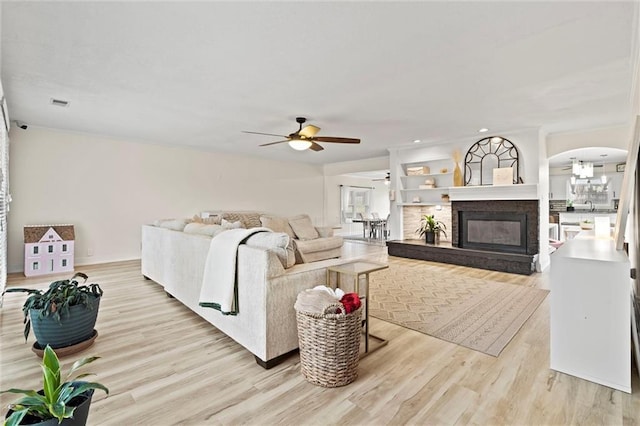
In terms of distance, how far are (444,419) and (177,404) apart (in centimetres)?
151

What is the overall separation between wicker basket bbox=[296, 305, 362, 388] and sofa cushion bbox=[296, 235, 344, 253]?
3356mm

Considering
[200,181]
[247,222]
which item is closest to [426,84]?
[247,222]

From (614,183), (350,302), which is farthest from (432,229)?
(614,183)

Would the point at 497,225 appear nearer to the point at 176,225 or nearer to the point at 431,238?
the point at 431,238

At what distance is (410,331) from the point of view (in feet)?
9.17

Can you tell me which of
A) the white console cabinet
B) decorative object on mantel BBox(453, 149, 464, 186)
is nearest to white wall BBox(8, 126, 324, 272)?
decorative object on mantel BBox(453, 149, 464, 186)

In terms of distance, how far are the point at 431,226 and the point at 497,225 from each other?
4.21 ft

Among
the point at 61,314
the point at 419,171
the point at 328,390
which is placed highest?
the point at 419,171

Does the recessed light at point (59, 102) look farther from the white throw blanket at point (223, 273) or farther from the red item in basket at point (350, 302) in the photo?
the red item in basket at point (350, 302)

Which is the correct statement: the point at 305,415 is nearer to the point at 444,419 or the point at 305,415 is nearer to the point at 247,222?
the point at 444,419

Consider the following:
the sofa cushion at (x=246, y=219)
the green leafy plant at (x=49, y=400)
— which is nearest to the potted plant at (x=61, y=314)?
the green leafy plant at (x=49, y=400)

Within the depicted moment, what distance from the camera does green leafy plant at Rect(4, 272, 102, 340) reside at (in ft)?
7.36

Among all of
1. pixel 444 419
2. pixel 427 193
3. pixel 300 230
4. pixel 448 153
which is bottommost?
pixel 444 419

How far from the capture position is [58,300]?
2305 mm
